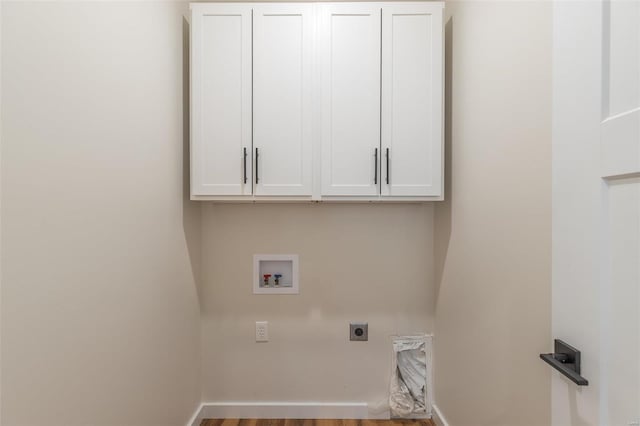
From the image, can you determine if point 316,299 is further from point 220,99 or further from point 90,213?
point 90,213

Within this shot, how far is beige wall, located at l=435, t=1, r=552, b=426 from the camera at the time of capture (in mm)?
1123

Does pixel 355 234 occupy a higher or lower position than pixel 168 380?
higher

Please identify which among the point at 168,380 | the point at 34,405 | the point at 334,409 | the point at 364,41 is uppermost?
the point at 364,41

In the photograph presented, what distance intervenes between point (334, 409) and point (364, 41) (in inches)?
80.5

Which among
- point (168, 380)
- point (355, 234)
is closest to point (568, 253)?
Result: point (355, 234)

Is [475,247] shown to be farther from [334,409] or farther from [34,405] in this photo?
[34,405]

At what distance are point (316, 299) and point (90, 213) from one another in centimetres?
136

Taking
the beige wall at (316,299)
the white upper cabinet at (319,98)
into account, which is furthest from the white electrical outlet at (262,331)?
the white upper cabinet at (319,98)

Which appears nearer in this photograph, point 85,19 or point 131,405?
point 85,19

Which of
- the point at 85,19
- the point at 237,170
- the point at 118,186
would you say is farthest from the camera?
the point at 237,170

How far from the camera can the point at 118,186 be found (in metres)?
1.30

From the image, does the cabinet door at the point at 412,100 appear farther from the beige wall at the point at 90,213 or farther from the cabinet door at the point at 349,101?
the beige wall at the point at 90,213

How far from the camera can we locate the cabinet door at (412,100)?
1.84 meters

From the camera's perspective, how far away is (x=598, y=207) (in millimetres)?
797
